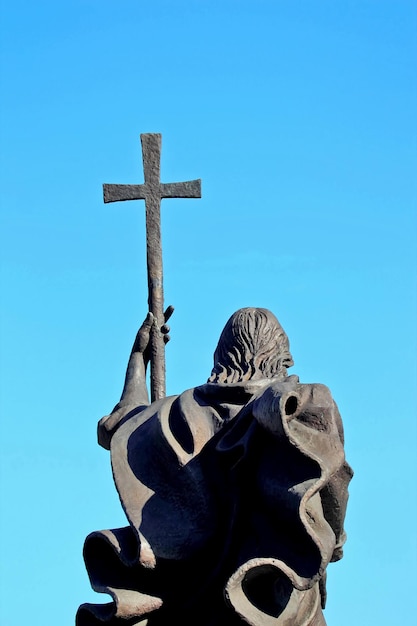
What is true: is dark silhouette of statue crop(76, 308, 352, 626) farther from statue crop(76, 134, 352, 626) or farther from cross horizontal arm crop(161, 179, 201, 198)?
cross horizontal arm crop(161, 179, 201, 198)

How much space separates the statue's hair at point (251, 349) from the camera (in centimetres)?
724

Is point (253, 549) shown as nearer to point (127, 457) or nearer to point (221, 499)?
point (221, 499)

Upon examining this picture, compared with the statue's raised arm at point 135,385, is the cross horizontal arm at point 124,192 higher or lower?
higher

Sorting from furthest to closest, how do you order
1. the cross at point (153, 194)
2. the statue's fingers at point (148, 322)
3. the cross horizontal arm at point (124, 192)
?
1. the cross horizontal arm at point (124, 192)
2. the cross at point (153, 194)
3. the statue's fingers at point (148, 322)

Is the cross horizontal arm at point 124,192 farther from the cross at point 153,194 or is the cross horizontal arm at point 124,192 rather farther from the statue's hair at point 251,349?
the statue's hair at point 251,349

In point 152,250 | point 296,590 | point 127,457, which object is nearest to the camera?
point 296,590

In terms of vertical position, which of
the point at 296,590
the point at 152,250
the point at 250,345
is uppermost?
the point at 152,250

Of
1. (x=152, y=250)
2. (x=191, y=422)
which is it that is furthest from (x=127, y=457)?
(x=152, y=250)

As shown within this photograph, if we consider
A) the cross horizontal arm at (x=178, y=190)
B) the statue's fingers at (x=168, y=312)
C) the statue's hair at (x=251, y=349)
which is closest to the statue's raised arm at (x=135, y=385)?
the statue's fingers at (x=168, y=312)

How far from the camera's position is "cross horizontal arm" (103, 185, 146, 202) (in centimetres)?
838

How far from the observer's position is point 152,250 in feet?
26.9

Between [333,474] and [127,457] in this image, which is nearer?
[333,474]

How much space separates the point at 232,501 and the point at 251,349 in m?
0.81

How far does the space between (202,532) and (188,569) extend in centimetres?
20
